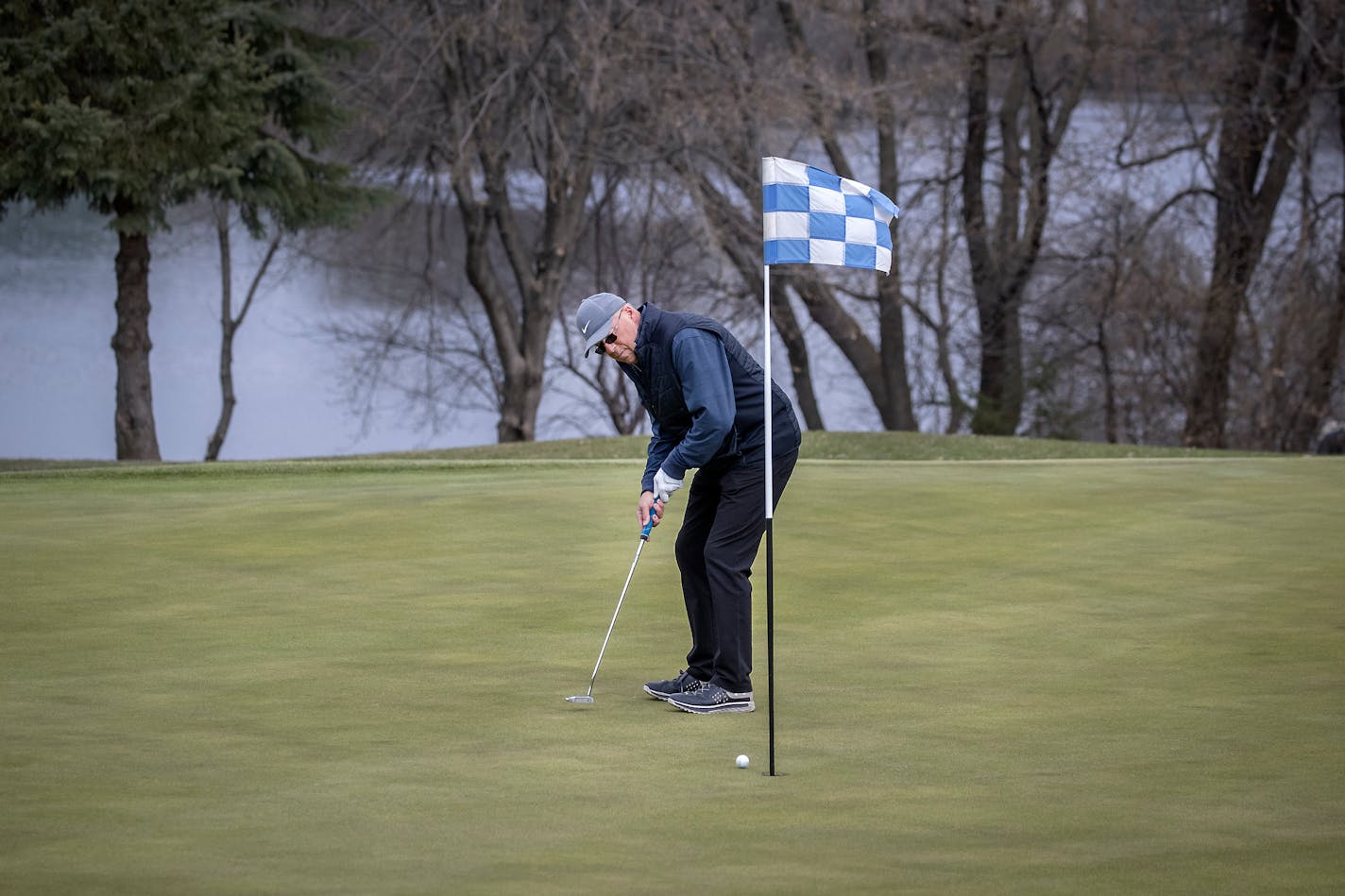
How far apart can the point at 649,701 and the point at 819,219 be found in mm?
1927

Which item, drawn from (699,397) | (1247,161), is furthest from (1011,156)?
(699,397)

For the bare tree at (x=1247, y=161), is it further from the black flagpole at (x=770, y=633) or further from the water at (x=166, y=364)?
the black flagpole at (x=770, y=633)

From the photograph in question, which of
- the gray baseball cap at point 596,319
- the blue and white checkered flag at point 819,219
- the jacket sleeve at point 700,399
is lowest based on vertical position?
the jacket sleeve at point 700,399

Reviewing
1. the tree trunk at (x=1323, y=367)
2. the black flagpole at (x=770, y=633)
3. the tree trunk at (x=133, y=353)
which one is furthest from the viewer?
the tree trunk at (x=1323, y=367)

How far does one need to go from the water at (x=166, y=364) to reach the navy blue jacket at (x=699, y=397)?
108 feet

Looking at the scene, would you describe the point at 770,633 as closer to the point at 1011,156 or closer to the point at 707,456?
the point at 707,456

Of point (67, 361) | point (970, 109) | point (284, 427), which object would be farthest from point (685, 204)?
point (67, 361)

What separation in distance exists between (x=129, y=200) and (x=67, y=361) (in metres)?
20.2

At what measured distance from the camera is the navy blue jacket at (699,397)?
616 cm

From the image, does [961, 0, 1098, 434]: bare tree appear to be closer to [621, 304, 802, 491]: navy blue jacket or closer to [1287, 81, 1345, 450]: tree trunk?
[1287, 81, 1345, 450]: tree trunk

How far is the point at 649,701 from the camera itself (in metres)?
6.39

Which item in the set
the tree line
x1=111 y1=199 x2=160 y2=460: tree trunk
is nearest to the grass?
the tree line

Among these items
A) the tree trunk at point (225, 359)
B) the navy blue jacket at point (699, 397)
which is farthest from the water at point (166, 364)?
the navy blue jacket at point (699, 397)

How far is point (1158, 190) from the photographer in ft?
114
